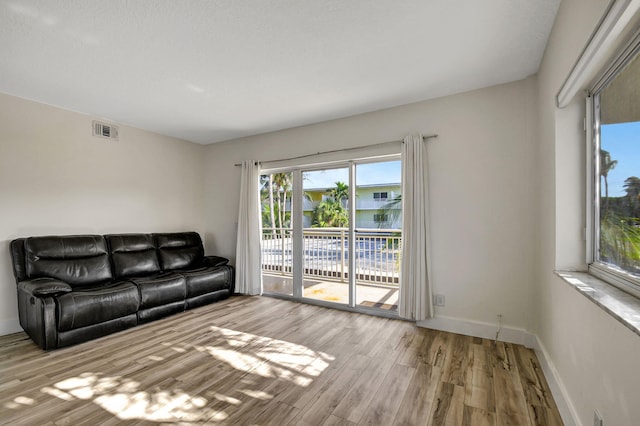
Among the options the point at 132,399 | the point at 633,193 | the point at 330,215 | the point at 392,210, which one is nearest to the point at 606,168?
the point at 633,193

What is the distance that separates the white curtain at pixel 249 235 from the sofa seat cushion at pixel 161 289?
1034 mm

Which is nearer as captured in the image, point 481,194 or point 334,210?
point 481,194

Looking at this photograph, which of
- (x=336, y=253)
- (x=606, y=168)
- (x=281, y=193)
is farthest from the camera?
(x=336, y=253)

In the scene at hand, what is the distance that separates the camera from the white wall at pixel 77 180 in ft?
10.1

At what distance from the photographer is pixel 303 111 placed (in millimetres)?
3596

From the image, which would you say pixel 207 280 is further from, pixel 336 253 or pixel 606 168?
pixel 606 168

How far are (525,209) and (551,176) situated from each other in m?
0.77

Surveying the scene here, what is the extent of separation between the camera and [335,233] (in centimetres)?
475

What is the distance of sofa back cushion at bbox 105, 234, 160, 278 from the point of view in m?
3.64

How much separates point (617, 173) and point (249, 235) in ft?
13.6

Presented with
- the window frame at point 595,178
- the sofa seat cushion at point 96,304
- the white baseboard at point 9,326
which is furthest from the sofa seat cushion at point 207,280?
the window frame at point 595,178

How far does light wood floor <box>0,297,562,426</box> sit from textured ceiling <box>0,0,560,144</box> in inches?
103

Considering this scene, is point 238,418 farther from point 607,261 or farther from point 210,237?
point 210,237

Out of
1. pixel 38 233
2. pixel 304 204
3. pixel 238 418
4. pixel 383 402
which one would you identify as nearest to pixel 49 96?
pixel 38 233
